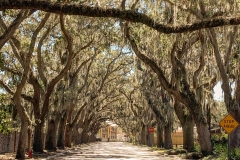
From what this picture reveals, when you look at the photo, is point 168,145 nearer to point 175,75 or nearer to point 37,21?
point 175,75

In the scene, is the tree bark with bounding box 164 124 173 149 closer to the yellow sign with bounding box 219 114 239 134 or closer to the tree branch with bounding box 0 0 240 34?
the yellow sign with bounding box 219 114 239 134

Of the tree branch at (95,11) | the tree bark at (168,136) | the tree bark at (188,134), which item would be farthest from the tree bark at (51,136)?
the tree branch at (95,11)

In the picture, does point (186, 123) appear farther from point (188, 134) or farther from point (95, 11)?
point (95, 11)

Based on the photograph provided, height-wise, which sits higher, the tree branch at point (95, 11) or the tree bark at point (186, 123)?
the tree branch at point (95, 11)

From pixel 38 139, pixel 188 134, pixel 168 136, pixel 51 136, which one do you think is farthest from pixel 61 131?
pixel 188 134

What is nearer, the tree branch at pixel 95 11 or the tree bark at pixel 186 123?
the tree branch at pixel 95 11

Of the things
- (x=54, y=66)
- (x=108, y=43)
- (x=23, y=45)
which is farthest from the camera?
(x=54, y=66)

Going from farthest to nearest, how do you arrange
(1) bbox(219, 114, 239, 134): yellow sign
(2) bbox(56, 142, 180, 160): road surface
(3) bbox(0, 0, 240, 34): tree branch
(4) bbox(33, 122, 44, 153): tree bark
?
(4) bbox(33, 122, 44, 153): tree bark < (2) bbox(56, 142, 180, 160): road surface < (1) bbox(219, 114, 239, 134): yellow sign < (3) bbox(0, 0, 240, 34): tree branch

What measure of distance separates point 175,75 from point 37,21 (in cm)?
935

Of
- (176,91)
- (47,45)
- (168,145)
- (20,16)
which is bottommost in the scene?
(168,145)

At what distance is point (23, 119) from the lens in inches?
704

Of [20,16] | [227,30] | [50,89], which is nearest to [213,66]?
[227,30]

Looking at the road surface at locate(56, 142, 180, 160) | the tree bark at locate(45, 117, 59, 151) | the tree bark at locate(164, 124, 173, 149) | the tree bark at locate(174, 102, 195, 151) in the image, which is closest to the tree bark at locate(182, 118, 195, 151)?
the tree bark at locate(174, 102, 195, 151)

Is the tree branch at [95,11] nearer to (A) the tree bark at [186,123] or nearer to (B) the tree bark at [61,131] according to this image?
(A) the tree bark at [186,123]
